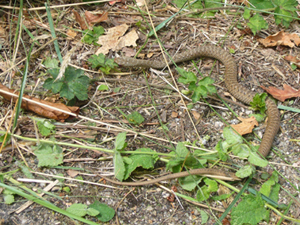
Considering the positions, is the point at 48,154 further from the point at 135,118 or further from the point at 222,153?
the point at 222,153

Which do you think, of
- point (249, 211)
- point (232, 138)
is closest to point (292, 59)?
point (232, 138)

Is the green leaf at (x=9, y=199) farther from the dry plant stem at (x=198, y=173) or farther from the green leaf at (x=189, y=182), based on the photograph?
the green leaf at (x=189, y=182)

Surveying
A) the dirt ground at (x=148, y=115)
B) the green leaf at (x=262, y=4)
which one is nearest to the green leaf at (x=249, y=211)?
the dirt ground at (x=148, y=115)

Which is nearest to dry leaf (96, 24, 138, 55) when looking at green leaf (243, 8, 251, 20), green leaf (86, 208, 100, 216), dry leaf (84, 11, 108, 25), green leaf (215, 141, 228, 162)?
dry leaf (84, 11, 108, 25)

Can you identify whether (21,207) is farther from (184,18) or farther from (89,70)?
(184,18)

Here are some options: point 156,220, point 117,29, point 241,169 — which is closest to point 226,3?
point 117,29

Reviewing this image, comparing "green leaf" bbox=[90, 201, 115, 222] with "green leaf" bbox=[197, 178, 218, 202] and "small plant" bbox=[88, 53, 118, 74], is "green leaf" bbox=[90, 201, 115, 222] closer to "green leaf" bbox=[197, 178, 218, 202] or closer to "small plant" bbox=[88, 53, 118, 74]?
"green leaf" bbox=[197, 178, 218, 202]
